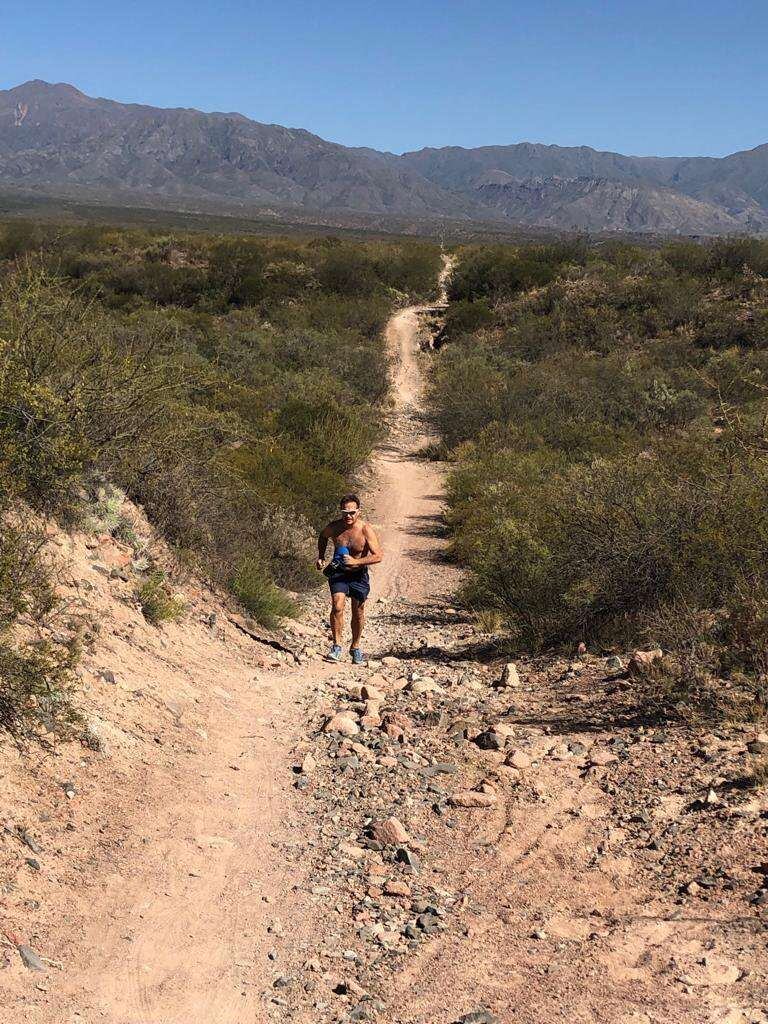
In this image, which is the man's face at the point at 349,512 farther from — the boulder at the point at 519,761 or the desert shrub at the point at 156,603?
the boulder at the point at 519,761

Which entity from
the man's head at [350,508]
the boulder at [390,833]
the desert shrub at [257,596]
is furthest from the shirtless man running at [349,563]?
the boulder at [390,833]

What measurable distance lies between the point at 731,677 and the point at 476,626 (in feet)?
12.8

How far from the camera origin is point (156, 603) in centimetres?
689

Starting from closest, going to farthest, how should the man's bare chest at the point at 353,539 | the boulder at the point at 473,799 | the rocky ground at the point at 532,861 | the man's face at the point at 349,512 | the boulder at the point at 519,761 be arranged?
the rocky ground at the point at 532,861, the boulder at the point at 473,799, the boulder at the point at 519,761, the man's face at the point at 349,512, the man's bare chest at the point at 353,539

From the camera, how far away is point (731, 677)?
5.46m

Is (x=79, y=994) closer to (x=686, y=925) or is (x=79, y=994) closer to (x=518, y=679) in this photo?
(x=686, y=925)

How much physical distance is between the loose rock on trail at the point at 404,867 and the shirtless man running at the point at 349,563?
1.26 meters

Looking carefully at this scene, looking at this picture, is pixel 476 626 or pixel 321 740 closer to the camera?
pixel 321 740

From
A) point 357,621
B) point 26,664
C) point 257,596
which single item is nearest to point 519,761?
point 26,664

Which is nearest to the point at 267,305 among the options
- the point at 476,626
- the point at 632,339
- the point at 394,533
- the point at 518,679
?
the point at 632,339

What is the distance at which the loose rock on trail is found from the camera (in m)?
3.17

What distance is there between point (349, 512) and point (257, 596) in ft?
4.58

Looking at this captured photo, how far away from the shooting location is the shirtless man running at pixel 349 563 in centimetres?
783

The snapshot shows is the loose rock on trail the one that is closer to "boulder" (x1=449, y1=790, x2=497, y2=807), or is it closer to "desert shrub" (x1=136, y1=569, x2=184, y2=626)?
"boulder" (x1=449, y1=790, x2=497, y2=807)
